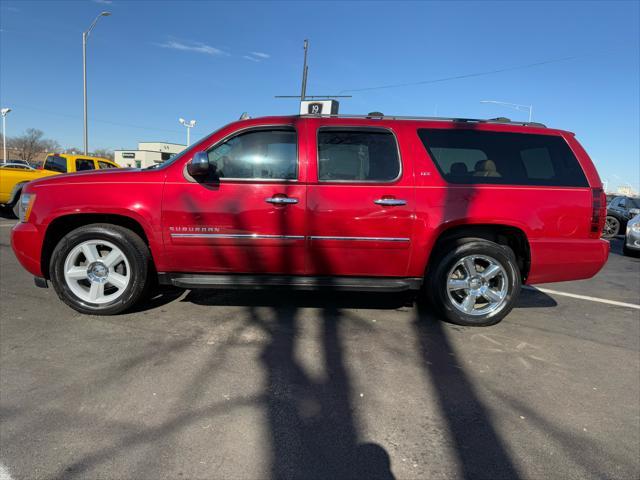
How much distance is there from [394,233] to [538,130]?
5.99ft

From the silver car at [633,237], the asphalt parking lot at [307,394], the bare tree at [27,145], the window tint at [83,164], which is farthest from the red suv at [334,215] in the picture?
the bare tree at [27,145]

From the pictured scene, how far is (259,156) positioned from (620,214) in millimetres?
15990

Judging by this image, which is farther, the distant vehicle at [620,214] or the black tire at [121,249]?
the distant vehicle at [620,214]

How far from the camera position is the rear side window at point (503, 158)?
4.02 m

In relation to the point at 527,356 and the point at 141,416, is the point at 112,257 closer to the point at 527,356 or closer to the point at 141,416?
the point at 141,416

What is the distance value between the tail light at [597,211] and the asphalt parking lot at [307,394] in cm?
103

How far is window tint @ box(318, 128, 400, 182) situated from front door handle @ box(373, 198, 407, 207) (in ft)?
0.62

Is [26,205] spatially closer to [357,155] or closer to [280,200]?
[280,200]

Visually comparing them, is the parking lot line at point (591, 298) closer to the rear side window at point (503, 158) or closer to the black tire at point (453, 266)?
the black tire at point (453, 266)

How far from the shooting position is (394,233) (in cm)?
388

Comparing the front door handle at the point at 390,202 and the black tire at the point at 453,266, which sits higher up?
the front door handle at the point at 390,202

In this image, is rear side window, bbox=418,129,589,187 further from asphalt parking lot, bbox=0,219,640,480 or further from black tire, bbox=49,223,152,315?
black tire, bbox=49,223,152,315

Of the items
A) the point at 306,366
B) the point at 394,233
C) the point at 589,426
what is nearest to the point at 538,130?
the point at 394,233

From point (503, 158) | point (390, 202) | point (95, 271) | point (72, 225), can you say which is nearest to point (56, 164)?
point (72, 225)
